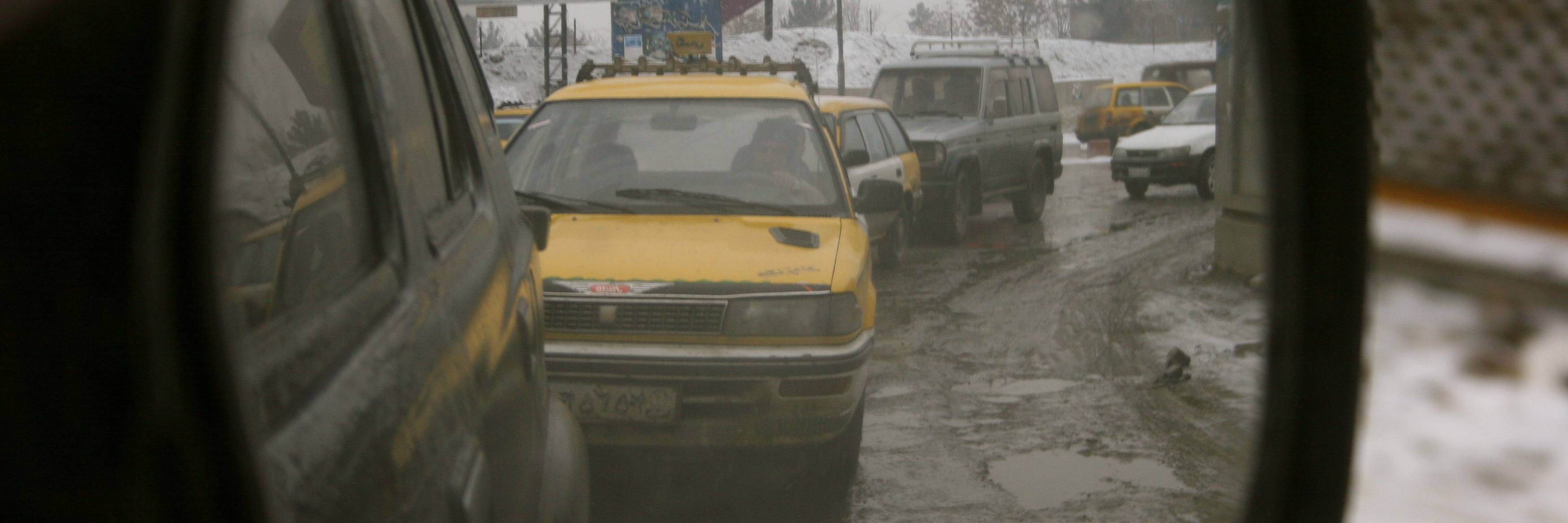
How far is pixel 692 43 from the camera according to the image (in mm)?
22406

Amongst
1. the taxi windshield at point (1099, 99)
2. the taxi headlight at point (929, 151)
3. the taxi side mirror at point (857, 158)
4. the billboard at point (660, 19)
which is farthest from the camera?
the billboard at point (660, 19)

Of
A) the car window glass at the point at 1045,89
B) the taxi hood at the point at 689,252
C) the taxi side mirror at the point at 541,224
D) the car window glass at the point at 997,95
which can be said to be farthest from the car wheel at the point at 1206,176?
the taxi side mirror at the point at 541,224

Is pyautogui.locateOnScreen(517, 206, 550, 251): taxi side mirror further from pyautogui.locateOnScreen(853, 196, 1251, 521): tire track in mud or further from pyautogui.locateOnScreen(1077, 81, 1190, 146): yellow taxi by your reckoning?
pyautogui.locateOnScreen(1077, 81, 1190, 146): yellow taxi

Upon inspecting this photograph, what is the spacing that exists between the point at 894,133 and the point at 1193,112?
8.49m

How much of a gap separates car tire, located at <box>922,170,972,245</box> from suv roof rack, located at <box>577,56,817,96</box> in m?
2.56

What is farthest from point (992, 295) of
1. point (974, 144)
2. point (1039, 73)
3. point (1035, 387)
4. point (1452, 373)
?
point (1452, 373)

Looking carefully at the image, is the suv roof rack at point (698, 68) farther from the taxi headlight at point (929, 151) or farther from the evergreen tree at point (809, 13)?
the evergreen tree at point (809, 13)

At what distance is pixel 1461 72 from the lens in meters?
1.47

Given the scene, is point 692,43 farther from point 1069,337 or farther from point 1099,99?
point 1069,337

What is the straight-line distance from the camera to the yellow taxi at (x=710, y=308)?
4.63m

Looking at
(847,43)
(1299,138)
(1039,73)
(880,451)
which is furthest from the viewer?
(847,43)

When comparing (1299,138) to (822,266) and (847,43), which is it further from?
(847,43)

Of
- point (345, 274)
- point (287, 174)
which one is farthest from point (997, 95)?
point (345, 274)

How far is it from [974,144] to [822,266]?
9.00m
